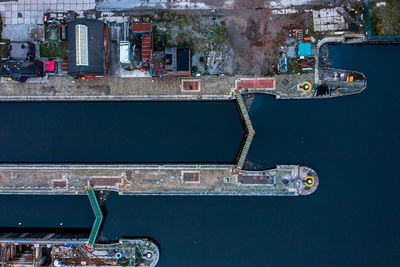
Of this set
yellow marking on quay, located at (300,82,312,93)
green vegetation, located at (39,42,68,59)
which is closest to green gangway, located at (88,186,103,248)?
green vegetation, located at (39,42,68,59)

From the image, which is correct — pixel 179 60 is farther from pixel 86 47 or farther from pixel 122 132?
pixel 122 132

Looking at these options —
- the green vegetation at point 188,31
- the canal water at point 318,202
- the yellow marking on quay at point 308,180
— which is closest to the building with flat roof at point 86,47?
the green vegetation at point 188,31

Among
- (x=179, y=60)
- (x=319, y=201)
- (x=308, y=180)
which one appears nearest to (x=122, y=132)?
(x=179, y=60)

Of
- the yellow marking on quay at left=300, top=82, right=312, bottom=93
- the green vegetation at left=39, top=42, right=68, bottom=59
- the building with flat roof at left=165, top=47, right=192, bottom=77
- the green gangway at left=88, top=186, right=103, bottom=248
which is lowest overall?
the green gangway at left=88, top=186, right=103, bottom=248

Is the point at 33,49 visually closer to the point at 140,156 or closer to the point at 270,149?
the point at 140,156

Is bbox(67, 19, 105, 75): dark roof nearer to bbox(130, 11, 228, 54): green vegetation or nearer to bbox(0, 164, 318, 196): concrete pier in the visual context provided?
bbox(130, 11, 228, 54): green vegetation
